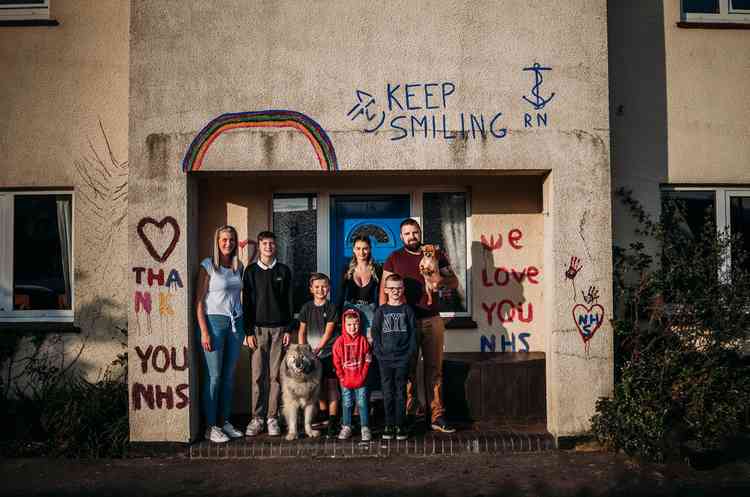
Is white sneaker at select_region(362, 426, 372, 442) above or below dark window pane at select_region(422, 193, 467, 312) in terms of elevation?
below

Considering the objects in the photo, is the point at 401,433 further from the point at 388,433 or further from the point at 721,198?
the point at 721,198

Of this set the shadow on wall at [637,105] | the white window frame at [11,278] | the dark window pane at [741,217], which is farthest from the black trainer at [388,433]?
the dark window pane at [741,217]

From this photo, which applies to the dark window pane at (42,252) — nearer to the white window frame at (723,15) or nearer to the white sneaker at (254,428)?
the white sneaker at (254,428)

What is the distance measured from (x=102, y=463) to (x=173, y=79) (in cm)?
359

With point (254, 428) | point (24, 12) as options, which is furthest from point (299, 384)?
point (24, 12)

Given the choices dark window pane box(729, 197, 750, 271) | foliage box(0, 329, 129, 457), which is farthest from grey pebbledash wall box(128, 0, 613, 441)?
dark window pane box(729, 197, 750, 271)

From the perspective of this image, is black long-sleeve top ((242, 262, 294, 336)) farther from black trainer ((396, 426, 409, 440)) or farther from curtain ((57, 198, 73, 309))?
curtain ((57, 198, 73, 309))

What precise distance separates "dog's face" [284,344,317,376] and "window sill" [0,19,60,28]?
4429 mm

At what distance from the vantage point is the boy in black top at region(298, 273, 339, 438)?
21.8 feet

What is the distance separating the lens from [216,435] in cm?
651

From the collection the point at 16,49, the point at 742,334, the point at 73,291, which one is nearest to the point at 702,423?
the point at 742,334

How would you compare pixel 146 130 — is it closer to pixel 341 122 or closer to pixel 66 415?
pixel 341 122

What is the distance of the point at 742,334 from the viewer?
6.39m

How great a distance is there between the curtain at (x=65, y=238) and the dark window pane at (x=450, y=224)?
392 cm
